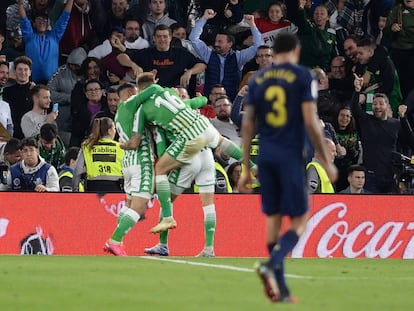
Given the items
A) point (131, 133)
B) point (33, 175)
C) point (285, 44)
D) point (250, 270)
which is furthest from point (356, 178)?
point (285, 44)

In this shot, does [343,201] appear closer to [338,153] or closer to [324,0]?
[338,153]

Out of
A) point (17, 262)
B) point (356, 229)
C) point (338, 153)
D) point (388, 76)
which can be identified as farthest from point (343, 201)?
point (17, 262)

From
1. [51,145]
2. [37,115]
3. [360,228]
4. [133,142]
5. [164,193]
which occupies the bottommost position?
[360,228]

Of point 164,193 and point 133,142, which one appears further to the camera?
point 164,193

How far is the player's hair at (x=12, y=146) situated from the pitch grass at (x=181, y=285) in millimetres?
3973

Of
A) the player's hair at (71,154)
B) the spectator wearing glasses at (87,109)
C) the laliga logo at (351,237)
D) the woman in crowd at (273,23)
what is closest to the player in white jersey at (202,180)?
the laliga logo at (351,237)

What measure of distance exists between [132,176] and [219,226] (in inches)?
87.5

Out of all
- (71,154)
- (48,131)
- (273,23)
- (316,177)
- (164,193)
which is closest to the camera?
(164,193)

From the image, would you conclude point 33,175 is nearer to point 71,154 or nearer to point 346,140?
point 71,154

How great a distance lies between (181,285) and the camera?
11.3 metres

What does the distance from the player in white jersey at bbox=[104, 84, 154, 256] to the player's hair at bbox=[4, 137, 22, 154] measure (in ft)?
9.61

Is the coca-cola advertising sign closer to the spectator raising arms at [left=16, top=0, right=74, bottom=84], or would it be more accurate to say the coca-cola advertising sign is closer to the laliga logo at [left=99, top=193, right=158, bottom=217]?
the laliga logo at [left=99, top=193, right=158, bottom=217]

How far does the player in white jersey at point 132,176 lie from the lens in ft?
51.9

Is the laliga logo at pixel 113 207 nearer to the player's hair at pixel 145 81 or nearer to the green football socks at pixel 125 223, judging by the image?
the green football socks at pixel 125 223
